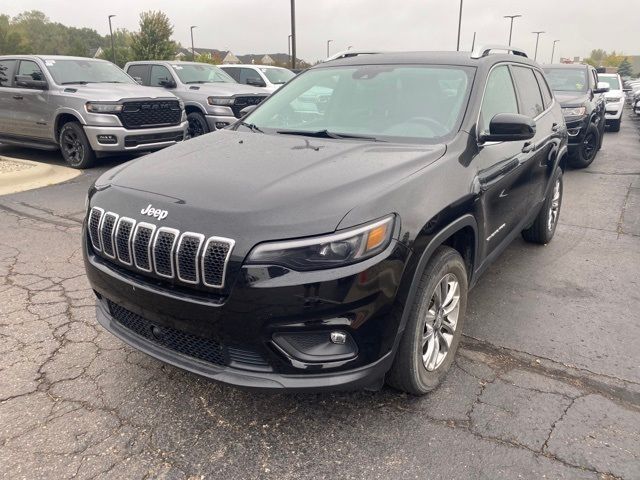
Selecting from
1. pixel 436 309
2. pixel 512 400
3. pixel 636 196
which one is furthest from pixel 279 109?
pixel 636 196

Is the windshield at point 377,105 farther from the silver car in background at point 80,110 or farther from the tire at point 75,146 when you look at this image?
the tire at point 75,146

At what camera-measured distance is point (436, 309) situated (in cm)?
280

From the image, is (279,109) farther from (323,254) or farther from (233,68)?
(233,68)

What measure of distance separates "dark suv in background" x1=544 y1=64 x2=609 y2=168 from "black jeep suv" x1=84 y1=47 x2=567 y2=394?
6.39 m

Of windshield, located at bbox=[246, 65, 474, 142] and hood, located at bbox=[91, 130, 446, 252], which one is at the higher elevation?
windshield, located at bbox=[246, 65, 474, 142]

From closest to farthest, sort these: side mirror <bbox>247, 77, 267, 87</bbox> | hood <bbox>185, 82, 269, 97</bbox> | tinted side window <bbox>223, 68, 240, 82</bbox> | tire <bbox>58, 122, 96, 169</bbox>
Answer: tire <bbox>58, 122, 96, 169</bbox> < hood <bbox>185, 82, 269, 97</bbox> < side mirror <bbox>247, 77, 267, 87</bbox> < tinted side window <bbox>223, 68, 240, 82</bbox>

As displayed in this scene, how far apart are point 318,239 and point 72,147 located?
26.2 ft

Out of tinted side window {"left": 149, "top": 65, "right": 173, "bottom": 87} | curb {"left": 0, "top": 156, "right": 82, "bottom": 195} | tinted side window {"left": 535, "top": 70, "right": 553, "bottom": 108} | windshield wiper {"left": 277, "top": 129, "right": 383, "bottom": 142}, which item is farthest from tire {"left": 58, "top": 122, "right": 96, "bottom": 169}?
tinted side window {"left": 535, "top": 70, "right": 553, "bottom": 108}

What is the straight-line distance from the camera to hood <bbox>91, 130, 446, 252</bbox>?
2.21 metres

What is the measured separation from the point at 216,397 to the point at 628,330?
2.79m

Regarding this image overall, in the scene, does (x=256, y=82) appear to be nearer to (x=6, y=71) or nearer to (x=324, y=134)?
(x=6, y=71)

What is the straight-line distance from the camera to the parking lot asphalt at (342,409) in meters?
2.34

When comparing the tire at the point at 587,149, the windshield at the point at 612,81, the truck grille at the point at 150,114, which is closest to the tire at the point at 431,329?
the truck grille at the point at 150,114

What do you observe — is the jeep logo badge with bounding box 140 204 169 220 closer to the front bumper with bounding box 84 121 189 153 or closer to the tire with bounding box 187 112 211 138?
the front bumper with bounding box 84 121 189 153
